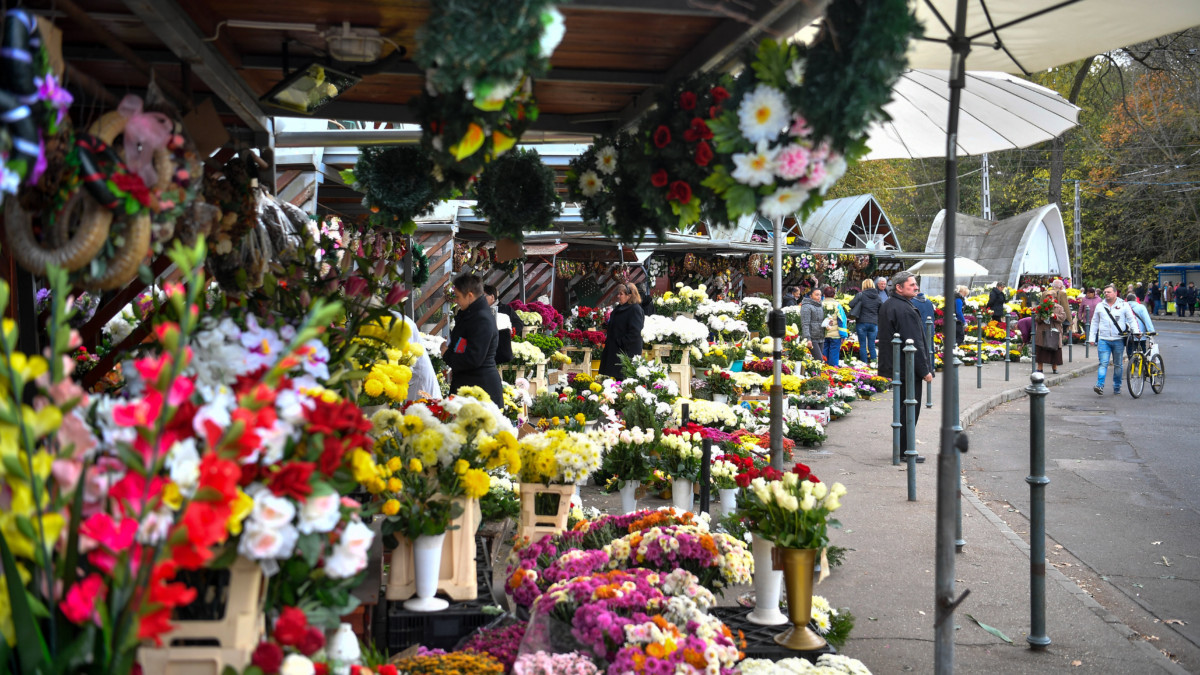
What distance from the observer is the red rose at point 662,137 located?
9.90 feet

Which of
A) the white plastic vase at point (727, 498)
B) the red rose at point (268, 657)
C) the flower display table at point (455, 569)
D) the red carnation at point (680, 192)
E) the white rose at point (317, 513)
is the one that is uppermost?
the red carnation at point (680, 192)

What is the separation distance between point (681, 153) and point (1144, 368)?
15556 millimetres

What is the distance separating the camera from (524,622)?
12.8ft

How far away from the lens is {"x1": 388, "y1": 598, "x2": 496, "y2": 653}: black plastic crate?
12.4 ft

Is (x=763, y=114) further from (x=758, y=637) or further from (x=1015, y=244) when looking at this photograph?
(x=1015, y=244)

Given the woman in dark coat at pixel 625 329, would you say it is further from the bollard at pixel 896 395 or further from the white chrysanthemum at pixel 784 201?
the white chrysanthemum at pixel 784 201

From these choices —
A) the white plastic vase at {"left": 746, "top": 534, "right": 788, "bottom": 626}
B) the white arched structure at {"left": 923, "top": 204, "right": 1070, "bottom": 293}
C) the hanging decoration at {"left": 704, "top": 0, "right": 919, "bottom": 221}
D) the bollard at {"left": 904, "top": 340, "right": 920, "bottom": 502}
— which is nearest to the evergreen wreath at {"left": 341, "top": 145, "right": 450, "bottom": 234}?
the hanging decoration at {"left": 704, "top": 0, "right": 919, "bottom": 221}

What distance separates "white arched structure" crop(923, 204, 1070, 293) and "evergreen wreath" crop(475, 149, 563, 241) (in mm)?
32651

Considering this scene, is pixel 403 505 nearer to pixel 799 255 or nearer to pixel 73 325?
pixel 73 325

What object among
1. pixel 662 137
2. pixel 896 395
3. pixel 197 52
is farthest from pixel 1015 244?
pixel 197 52

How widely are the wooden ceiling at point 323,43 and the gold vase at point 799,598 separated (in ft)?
6.32

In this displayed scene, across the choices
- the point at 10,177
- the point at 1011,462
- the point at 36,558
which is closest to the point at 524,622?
the point at 36,558

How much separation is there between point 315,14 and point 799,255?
23146 millimetres

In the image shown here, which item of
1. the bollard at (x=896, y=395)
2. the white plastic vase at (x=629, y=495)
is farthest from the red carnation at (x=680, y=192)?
the bollard at (x=896, y=395)
